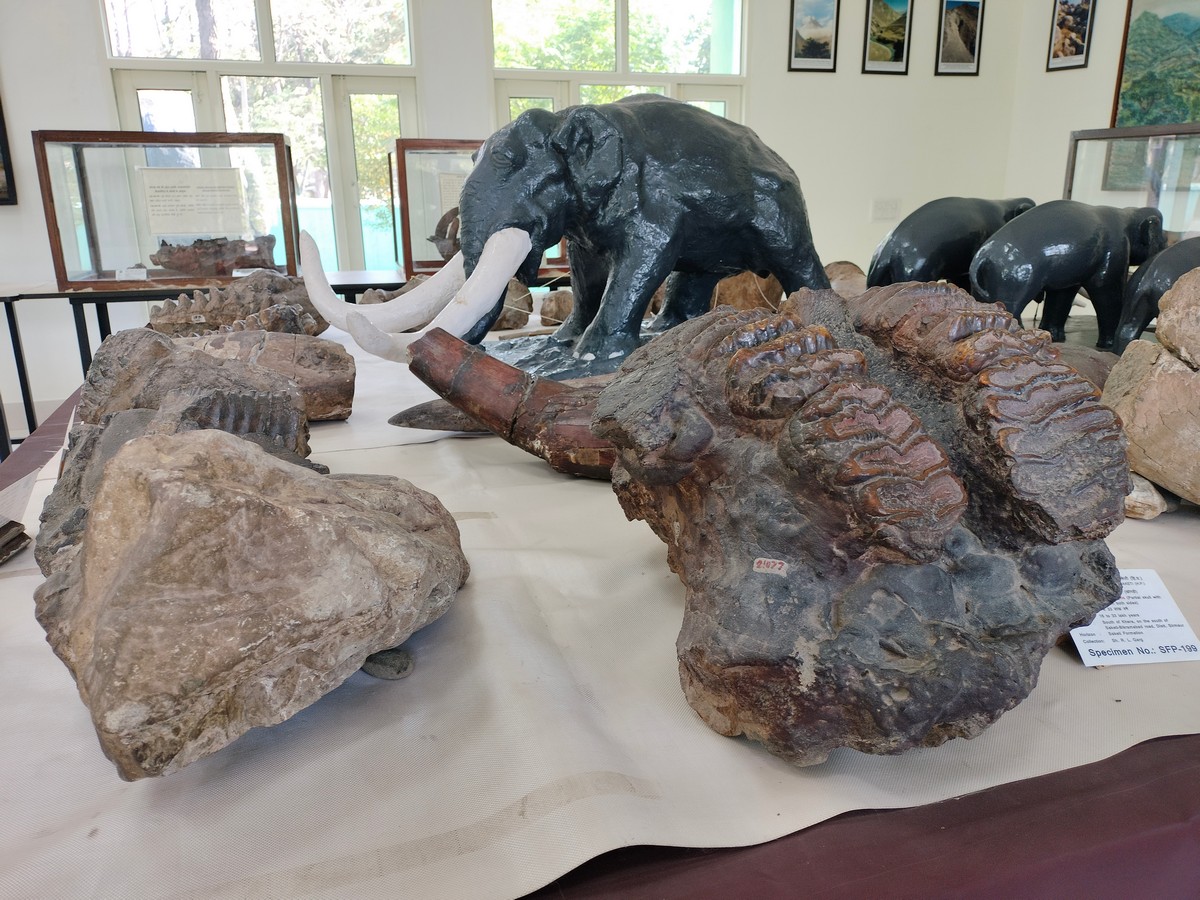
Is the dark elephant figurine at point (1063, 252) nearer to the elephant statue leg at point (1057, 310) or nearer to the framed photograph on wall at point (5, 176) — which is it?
the elephant statue leg at point (1057, 310)

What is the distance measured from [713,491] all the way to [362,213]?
13.0ft

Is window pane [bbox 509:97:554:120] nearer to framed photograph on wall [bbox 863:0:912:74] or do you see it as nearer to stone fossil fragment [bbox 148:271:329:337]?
framed photograph on wall [bbox 863:0:912:74]

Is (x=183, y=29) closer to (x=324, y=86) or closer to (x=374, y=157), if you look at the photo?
(x=324, y=86)

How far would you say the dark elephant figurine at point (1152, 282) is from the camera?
129 centimetres

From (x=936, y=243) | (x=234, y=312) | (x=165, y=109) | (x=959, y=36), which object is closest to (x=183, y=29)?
(x=165, y=109)

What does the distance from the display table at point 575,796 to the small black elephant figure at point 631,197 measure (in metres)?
0.82

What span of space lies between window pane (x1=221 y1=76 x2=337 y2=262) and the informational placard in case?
171 cm

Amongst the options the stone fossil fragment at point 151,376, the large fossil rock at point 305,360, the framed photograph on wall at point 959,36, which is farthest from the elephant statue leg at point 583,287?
the framed photograph on wall at point 959,36

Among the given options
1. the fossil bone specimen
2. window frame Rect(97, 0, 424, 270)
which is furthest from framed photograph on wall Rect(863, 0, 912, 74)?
the fossil bone specimen

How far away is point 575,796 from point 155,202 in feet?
7.39

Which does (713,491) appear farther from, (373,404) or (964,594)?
(373,404)

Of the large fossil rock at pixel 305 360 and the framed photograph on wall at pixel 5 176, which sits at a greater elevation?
the framed photograph on wall at pixel 5 176

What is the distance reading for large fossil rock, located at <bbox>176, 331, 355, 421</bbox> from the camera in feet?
4.61

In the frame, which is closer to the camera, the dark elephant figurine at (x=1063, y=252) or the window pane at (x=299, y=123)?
the dark elephant figurine at (x=1063, y=252)
